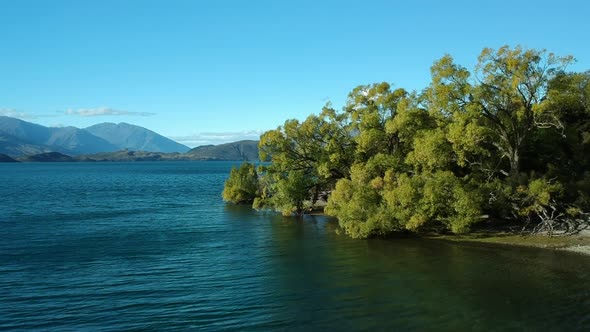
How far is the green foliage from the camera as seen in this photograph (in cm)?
7744

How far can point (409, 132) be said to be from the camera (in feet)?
163

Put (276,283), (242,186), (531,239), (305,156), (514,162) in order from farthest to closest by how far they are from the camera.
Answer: (242,186) → (305,156) → (514,162) → (531,239) → (276,283)

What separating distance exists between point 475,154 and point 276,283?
1091 inches

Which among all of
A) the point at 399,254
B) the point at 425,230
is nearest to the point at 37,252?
the point at 399,254

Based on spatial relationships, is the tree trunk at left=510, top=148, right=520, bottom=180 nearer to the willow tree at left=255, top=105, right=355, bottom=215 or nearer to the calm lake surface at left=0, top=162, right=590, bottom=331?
the calm lake surface at left=0, top=162, right=590, bottom=331

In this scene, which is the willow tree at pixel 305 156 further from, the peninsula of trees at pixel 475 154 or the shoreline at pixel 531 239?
the shoreline at pixel 531 239

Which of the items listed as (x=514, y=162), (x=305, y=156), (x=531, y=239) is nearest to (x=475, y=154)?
(x=514, y=162)

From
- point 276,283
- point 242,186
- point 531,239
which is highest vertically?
point 242,186

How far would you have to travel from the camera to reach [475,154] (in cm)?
4694

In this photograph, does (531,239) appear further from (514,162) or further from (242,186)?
(242,186)

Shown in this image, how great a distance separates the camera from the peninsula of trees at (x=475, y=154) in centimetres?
4103

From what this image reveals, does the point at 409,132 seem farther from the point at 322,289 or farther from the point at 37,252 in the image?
the point at 37,252

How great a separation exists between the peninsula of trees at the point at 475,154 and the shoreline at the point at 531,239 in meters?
1.23

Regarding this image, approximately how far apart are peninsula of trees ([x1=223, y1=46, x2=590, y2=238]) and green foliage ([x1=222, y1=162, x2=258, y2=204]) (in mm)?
28891
